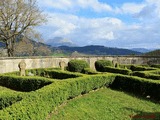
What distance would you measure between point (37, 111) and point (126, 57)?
27158mm

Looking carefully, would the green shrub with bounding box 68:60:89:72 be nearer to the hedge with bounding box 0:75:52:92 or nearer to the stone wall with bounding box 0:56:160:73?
the stone wall with bounding box 0:56:160:73

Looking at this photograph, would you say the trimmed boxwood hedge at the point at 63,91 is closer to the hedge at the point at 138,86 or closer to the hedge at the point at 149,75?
the hedge at the point at 138,86

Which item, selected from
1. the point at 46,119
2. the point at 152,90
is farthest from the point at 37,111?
the point at 152,90

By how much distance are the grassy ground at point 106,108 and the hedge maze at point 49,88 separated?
465mm

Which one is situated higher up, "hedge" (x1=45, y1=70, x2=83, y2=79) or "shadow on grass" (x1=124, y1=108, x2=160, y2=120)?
Result: "hedge" (x1=45, y1=70, x2=83, y2=79)

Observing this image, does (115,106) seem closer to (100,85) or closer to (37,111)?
(100,85)

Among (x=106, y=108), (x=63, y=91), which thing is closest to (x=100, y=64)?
(x=106, y=108)

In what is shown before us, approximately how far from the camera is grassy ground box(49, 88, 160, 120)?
1144cm

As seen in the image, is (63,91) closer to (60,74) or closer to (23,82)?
(23,82)

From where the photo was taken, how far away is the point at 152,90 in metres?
16.4

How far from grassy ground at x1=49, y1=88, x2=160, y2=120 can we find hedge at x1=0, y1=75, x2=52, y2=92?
118 inches

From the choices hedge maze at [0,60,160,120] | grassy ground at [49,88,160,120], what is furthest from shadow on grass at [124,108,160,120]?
hedge maze at [0,60,160,120]

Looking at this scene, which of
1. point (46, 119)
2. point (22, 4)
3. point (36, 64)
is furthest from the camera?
point (22, 4)

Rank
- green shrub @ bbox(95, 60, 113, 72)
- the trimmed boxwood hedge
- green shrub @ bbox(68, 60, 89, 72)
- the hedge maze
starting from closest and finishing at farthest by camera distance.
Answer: the trimmed boxwood hedge → the hedge maze → green shrub @ bbox(68, 60, 89, 72) → green shrub @ bbox(95, 60, 113, 72)
